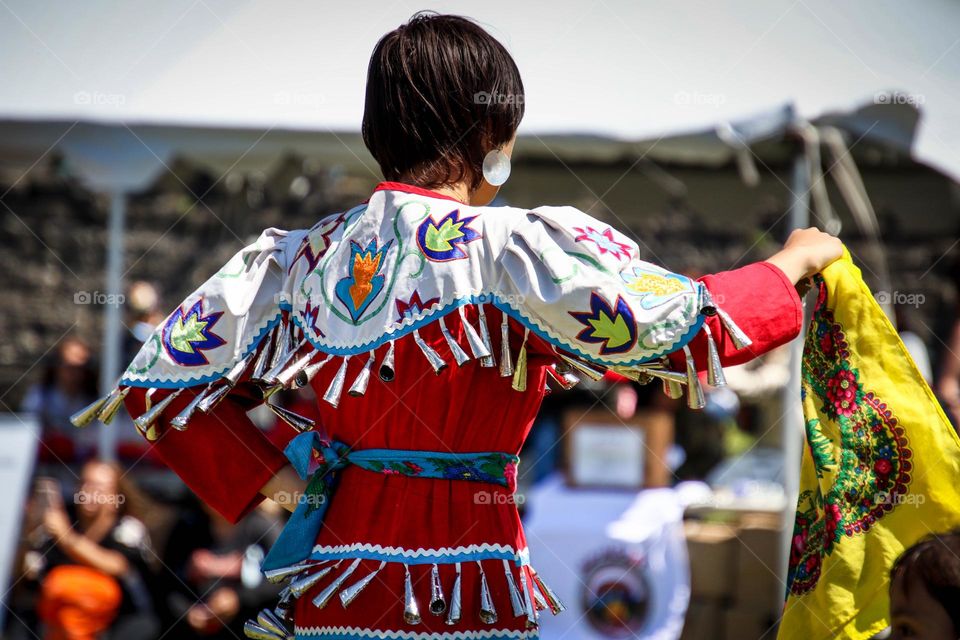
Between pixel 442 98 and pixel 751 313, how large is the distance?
46 cm

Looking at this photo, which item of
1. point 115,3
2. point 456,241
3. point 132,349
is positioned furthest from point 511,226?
point 132,349

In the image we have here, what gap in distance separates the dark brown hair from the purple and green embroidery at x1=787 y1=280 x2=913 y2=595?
3.6 inches

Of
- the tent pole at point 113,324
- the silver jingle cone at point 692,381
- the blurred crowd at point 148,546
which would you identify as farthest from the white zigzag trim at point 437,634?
the tent pole at point 113,324

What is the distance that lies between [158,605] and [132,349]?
147 centimetres

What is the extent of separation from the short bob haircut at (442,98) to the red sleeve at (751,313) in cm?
34

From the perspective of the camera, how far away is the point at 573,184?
18.6 feet

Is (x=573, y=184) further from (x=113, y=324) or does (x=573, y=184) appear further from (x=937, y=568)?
(x=937, y=568)

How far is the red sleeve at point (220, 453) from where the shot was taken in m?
1.50

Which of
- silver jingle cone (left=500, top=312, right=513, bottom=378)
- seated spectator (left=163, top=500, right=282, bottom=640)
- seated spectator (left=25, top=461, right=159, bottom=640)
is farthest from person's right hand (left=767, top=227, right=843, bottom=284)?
seated spectator (left=25, top=461, right=159, bottom=640)

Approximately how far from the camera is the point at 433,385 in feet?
4.39

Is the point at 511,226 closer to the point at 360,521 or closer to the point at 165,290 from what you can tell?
the point at 360,521

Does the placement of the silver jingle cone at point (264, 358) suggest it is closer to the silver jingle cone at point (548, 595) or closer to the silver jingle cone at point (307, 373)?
the silver jingle cone at point (307, 373)

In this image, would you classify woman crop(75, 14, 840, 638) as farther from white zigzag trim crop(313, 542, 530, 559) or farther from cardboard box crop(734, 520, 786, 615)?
cardboard box crop(734, 520, 786, 615)

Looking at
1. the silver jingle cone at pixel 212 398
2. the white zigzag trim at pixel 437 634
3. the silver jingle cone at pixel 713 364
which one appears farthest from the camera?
the silver jingle cone at pixel 212 398
